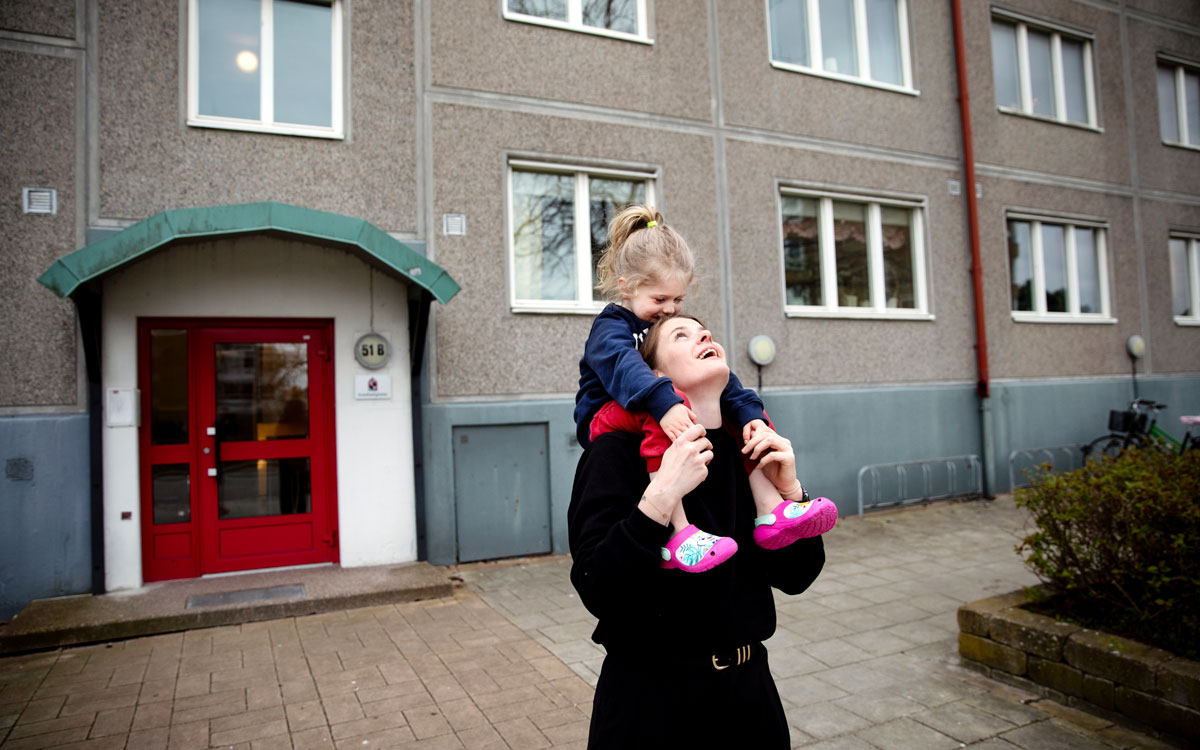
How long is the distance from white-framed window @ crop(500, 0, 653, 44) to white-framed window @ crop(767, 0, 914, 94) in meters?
1.86

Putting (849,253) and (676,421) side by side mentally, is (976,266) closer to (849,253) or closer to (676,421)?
(849,253)

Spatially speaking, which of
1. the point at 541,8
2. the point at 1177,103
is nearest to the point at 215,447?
the point at 541,8

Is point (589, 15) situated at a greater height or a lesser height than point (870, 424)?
greater

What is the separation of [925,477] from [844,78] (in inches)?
215

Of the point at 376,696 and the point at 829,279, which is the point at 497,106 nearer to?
the point at 829,279

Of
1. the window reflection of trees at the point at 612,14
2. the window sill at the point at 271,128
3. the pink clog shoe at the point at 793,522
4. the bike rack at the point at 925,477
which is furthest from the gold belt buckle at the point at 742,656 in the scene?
the window reflection of trees at the point at 612,14

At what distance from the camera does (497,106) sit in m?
7.90

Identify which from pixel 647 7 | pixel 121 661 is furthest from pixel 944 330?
pixel 121 661

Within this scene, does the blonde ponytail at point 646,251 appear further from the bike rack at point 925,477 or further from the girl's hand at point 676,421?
the bike rack at point 925,477

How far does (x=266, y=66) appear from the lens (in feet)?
23.4

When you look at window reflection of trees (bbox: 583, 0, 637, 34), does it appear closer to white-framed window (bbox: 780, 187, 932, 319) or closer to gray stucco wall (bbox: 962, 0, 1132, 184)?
white-framed window (bbox: 780, 187, 932, 319)

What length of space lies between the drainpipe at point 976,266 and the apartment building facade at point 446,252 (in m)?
0.06

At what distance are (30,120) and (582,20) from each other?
5438mm

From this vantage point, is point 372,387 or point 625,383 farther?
point 372,387
